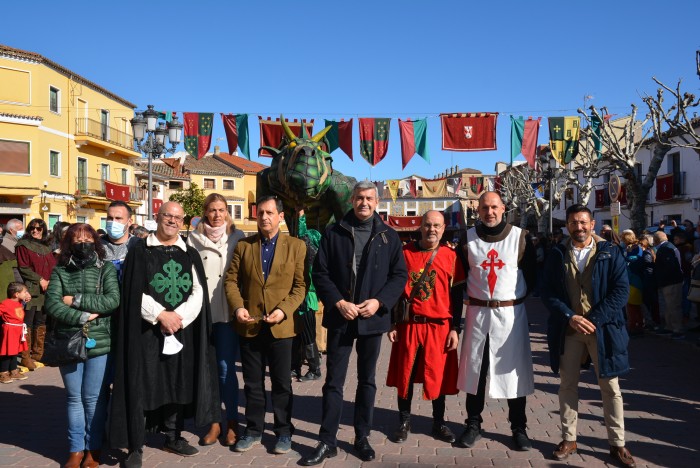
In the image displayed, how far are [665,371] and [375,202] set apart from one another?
16.9 ft

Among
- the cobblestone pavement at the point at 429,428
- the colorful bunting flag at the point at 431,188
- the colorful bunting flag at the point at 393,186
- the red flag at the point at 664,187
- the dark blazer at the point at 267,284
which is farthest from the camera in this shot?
the colorful bunting flag at the point at 393,186

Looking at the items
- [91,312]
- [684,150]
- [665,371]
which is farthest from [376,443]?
[684,150]

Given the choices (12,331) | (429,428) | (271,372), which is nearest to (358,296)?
(271,372)

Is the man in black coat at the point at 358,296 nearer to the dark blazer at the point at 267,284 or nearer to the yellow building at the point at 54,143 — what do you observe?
the dark blazer at the point at 267,284

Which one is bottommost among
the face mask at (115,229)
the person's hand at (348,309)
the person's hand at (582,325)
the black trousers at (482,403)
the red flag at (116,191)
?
the black trousers at (482,403)

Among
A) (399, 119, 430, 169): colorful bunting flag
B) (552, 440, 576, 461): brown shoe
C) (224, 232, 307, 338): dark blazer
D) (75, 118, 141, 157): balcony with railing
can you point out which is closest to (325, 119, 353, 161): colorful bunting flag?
(399, 119, 430, 169): colorful bunting flag

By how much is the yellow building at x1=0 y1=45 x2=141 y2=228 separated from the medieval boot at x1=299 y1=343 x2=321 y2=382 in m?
24.3

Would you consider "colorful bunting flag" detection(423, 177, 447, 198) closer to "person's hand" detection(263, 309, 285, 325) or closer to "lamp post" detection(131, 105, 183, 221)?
"lamp post" detection(131, 105, 183, 221)

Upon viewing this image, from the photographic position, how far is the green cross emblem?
4.50 meters

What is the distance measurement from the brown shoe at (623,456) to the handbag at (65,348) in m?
3.91

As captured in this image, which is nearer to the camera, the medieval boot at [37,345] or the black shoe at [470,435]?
the black shoe at [470,435]

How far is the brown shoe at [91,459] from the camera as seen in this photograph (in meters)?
4.38

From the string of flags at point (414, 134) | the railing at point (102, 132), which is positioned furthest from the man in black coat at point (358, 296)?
the railing at point (102, 132)

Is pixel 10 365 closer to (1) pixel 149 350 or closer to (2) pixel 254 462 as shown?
(1) pixel 149 350
